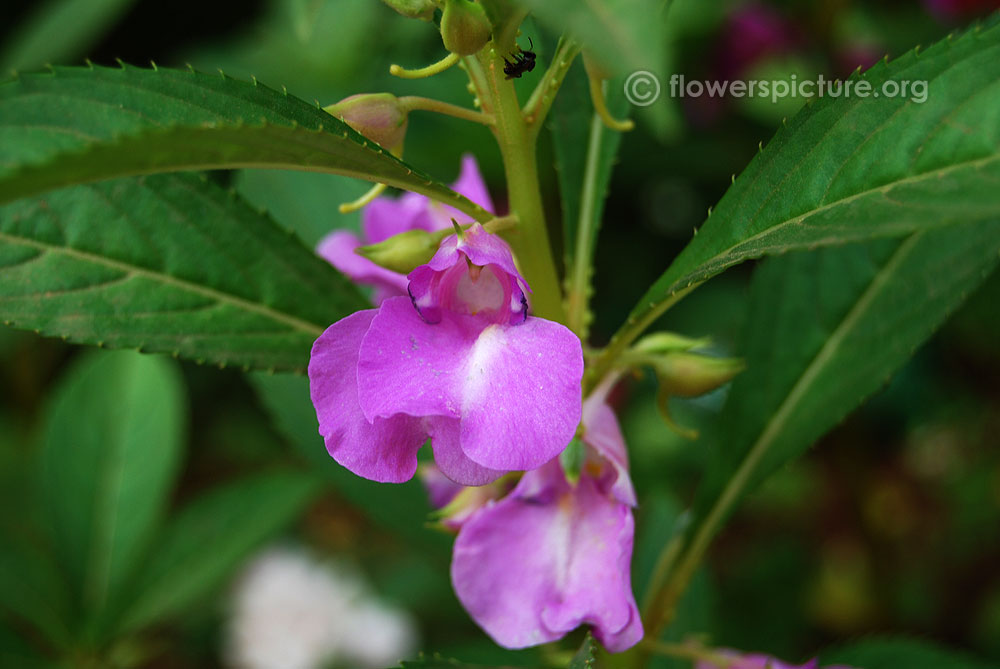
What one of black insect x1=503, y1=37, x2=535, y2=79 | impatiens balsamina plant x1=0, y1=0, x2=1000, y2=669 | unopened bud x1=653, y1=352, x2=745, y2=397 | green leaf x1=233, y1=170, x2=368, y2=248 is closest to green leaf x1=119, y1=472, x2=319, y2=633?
green leaf x1=233, y1=170, x2=368, y2=248

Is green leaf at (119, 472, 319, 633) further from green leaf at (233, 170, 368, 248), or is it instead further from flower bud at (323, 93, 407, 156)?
flower bud at (323, 93, 407, 156)

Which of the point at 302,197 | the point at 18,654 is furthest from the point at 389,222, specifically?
the point at 18,654

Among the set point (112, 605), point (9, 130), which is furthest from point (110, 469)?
point (9, 130)

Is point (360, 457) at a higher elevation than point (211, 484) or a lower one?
higher

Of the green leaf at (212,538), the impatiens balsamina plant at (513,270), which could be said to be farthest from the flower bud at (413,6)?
the green leaf at (212,538)

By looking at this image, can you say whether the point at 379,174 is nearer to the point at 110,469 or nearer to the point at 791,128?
the point at 791,128

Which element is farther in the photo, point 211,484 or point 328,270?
point 211,484

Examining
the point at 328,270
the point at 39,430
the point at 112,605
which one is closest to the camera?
the point at 328,270
